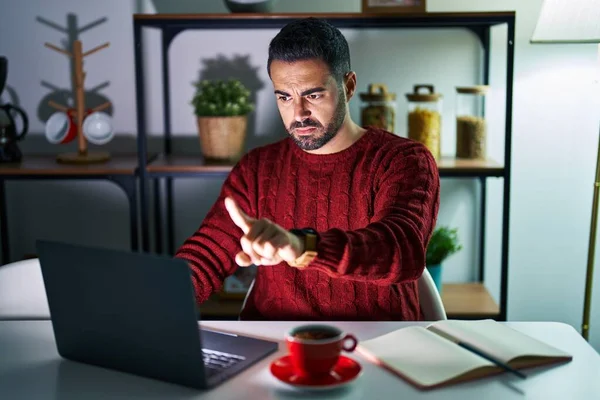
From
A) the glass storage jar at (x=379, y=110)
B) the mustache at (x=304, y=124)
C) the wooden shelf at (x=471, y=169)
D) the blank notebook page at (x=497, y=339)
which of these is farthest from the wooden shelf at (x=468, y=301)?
the blank notebook page at (x=497, y=339)

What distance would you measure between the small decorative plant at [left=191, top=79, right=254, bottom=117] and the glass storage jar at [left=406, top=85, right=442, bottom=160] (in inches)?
20.9

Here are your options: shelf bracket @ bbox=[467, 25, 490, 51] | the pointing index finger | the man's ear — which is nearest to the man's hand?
the pointing index finger

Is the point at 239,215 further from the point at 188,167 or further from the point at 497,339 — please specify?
the point at 188,167

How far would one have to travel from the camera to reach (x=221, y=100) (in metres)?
2.61

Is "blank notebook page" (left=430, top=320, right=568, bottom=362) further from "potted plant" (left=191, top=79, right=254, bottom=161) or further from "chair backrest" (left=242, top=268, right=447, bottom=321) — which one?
"potted plant" (left=191, top=79, right=254, bottom=161)

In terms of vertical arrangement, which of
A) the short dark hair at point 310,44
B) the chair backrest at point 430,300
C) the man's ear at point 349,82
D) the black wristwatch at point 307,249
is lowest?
the chair backrest at point 430,300

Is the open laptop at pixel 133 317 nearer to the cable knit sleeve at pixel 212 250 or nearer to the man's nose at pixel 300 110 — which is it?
the cable knit sleeve at pixel 212 250

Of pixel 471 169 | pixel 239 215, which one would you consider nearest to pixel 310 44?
pixel 239 215

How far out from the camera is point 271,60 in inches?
73.7

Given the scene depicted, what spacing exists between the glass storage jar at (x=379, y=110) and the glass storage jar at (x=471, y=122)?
0.22 m

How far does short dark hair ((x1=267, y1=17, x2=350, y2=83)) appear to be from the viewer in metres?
1.82

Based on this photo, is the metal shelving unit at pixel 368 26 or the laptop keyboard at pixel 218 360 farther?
the metal shelving unit at pixel 368 26

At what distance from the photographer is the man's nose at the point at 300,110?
185 centimetres

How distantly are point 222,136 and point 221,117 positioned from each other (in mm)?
62
